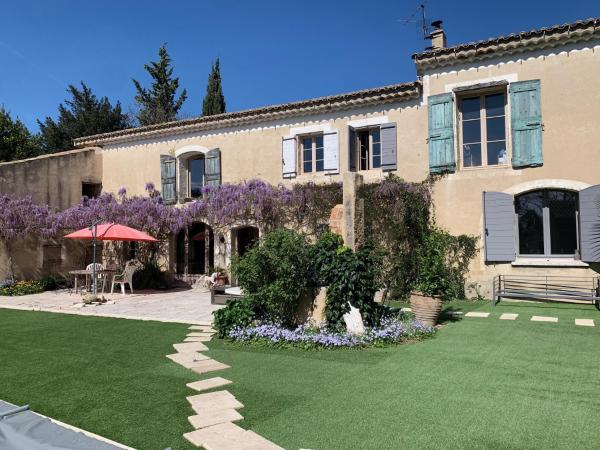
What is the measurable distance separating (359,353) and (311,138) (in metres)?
8.61

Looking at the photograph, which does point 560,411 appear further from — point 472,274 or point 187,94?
point 187,94

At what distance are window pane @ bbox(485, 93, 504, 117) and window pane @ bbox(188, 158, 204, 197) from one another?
8.92 meters

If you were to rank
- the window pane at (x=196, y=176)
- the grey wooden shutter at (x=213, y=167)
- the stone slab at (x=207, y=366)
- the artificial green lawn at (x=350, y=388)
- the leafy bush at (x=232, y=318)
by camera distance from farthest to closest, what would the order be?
the window pane at (x=196, y=176)
the grey wooden shutter at (x=213, y=167)
the leafy bush at (x=232, y=318)
the stone slab at (x=207, y=366)
the artificial green lawn at (x=350, y=388)

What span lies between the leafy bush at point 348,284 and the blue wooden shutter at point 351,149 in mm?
5858

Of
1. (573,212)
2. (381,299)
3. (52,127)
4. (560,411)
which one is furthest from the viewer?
(52,127)

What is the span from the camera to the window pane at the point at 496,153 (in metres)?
10.4

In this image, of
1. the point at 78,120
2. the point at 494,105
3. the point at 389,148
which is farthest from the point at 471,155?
the point at 78,120

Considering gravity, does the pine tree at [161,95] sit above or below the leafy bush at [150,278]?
above

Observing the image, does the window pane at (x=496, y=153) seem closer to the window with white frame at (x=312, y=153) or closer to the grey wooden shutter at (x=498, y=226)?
the grey wooden shutter at (x=498, y=226)

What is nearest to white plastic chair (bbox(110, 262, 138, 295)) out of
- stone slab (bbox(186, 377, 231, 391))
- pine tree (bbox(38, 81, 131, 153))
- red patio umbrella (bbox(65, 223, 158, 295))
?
red patio umbrella (bbox(65, 223, 158, 295))

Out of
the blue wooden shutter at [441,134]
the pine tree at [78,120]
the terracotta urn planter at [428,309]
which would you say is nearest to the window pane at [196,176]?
the blue wooden shutter at [441,134]

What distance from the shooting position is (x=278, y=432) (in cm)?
317

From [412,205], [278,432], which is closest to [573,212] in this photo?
[412,205]

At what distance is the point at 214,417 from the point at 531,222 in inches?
355
